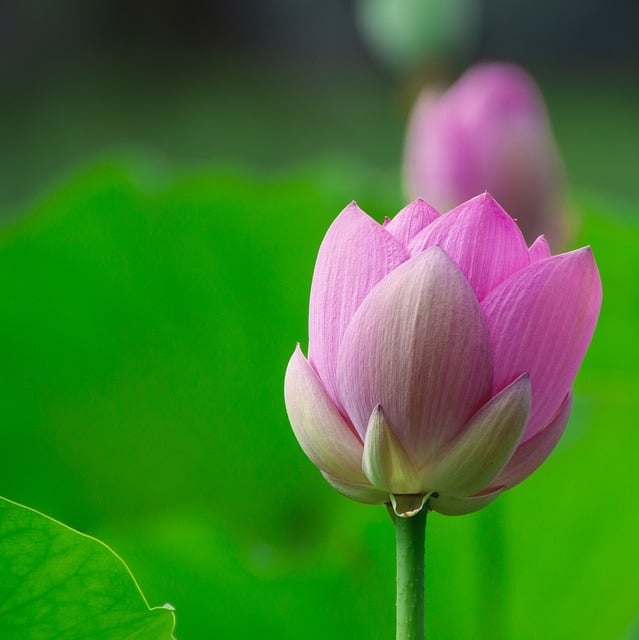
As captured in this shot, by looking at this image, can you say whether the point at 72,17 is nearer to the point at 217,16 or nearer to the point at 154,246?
the point at 217,16

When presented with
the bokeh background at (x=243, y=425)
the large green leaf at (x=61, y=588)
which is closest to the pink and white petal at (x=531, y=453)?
the large green leaf at (x=61, y=588)

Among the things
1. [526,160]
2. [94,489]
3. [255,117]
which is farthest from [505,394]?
[255,117]

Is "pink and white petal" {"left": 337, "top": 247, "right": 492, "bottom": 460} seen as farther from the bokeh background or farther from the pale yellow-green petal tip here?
the bokeh background

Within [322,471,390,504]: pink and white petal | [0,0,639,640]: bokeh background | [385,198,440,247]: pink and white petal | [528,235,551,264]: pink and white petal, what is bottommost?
[0,0,639,640]: bokeh background

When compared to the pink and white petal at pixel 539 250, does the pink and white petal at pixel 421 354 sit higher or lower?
lower

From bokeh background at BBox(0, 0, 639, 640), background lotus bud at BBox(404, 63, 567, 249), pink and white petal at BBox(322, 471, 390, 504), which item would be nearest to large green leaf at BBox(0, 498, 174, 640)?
pink and white petal at BBox(322, 471, 390, 504)

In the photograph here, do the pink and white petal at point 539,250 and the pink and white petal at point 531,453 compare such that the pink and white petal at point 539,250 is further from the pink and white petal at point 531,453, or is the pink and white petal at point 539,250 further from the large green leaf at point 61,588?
the large green leaf at point 61,588
